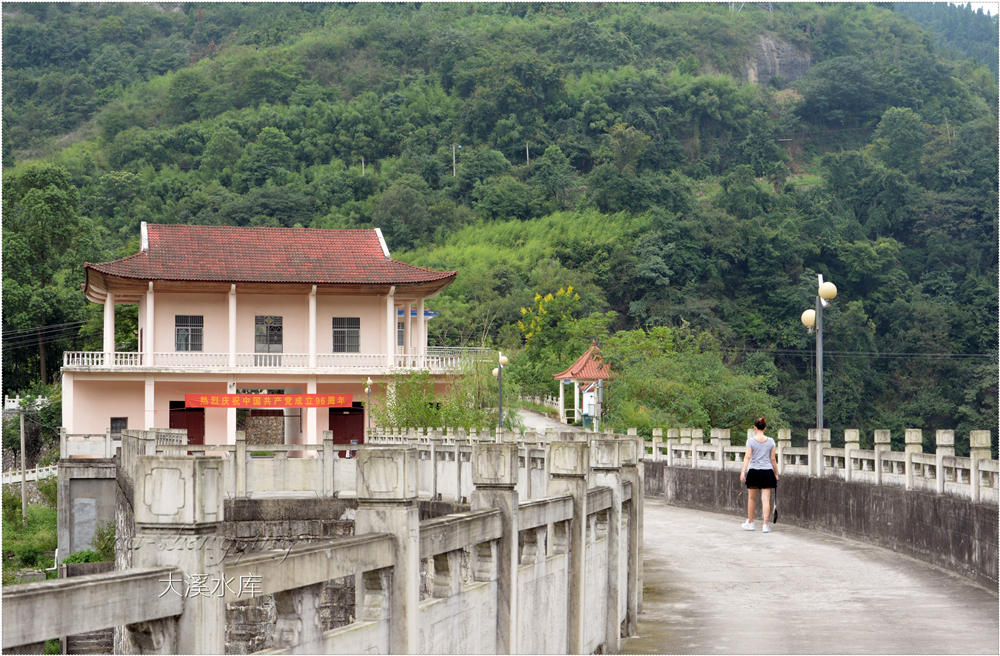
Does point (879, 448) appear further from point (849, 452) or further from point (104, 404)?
point (104, 404)

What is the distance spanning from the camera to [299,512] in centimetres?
1891

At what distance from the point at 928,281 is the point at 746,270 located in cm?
1440

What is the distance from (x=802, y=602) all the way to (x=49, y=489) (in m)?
33.3

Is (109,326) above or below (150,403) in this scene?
above

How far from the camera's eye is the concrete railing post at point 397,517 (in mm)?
6090

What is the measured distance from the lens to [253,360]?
40.7 meters

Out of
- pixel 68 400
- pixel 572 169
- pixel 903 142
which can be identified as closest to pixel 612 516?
Answer: pixel 68 400

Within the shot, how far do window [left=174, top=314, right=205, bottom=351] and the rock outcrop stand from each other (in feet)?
382

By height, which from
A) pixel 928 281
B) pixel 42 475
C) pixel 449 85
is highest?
pixel 449 85

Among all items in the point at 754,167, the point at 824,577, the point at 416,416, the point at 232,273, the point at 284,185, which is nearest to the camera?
the point at 824,577

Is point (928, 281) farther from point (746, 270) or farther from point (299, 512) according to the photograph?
point (299, 512)

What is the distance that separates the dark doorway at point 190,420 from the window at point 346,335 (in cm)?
569

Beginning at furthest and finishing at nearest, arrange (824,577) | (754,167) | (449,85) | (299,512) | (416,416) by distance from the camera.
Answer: (449,85)
(754,167)
(416,416)
(299,512)
(824,577)

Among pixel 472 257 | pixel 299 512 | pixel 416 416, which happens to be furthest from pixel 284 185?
pixel 299 512
